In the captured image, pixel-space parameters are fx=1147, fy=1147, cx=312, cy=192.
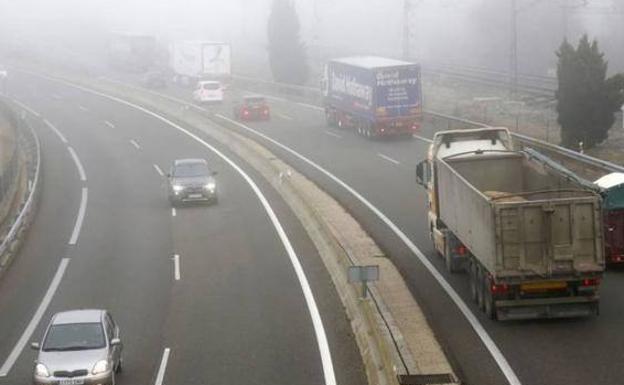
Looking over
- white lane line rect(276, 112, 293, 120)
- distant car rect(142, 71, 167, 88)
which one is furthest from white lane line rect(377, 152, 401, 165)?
distant car rect(142, 71, 167, 88)

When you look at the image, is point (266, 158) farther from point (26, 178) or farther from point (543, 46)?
point (543, 46)

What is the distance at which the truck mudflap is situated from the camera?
22.1 meters

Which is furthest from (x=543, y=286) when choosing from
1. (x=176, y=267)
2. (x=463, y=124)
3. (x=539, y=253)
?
(x=463, y=124)

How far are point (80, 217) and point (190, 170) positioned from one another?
4.83 meters

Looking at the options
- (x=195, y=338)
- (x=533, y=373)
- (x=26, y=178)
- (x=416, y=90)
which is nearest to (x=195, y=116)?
(x=416, y=90)

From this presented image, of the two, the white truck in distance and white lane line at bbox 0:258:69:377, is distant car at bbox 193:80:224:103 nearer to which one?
the white truck in distance

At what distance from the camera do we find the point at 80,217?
A: 40000 mm

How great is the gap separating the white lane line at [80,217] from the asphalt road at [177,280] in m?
0.04

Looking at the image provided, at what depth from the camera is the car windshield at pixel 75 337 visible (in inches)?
789

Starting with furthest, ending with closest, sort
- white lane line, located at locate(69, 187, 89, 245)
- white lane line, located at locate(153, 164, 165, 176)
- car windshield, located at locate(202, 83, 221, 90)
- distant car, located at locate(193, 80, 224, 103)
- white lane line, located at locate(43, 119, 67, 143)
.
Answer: car windshield, located at locate(202, 83, 221, 90) < distant car, located at locate(193, 80, 224, 103) < white lane line, located at locate(43, 119, 67, 143) < white lane line, located at locate(153, 164, 165, 176) < white lane line, located at locate(69, 187, 89, 245)

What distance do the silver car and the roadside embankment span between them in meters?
4.50

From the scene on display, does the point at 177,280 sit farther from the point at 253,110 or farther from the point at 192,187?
the point at 253,110

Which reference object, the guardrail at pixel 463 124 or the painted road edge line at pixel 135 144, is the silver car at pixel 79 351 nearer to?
the guardrail at pixel 463 124

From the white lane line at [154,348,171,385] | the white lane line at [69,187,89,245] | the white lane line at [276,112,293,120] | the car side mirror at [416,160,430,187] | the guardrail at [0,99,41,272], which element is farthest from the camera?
the white lane line at [276,112,293,120]
